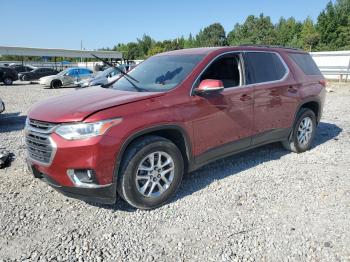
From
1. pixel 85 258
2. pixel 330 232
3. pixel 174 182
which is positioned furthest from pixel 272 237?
pixel 85 258

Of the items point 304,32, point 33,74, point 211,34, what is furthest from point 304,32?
point 33,74

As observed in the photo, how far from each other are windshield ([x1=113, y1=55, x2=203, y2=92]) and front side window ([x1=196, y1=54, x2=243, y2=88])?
0.78 feet

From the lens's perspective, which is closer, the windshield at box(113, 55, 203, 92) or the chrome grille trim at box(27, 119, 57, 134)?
the chrome grille trim at box(27, 119, 57, 134)

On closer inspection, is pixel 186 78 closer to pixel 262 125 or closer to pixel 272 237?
pixel 262 125

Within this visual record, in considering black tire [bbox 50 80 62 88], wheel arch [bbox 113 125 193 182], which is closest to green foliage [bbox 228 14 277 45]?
black tire [bbox 50 80 62 88]

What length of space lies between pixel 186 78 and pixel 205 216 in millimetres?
1692

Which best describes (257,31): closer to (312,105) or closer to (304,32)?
(304,32)

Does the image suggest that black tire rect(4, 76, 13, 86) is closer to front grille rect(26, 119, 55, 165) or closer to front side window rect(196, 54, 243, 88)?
front grille rect(26, 119, 55, 165)

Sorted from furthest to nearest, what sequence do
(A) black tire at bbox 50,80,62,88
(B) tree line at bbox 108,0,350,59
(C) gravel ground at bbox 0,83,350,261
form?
1. (B) tree line at bbox 108,0,350,59
2. (A) black tire at bbox 50,80,62,88
3. (C) gravel ground at bbox 0,83,350,261

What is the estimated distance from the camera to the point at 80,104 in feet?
12.0

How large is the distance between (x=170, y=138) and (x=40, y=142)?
1.50 metres

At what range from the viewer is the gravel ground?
307 centimetres

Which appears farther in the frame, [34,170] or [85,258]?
[34,170]

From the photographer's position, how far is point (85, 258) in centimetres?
298
